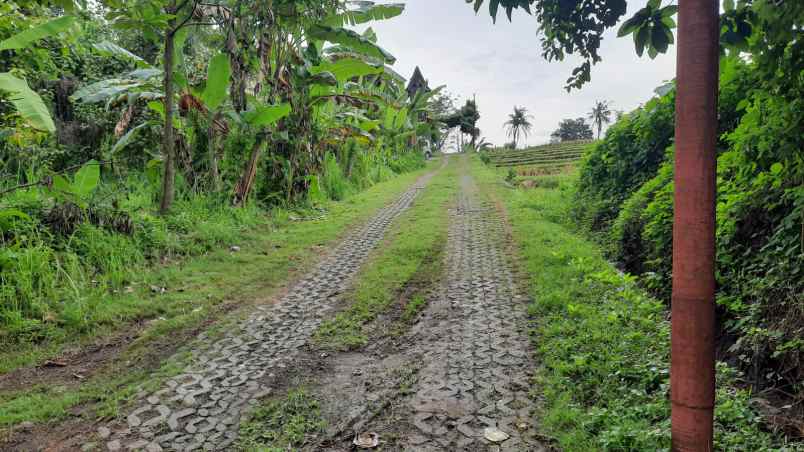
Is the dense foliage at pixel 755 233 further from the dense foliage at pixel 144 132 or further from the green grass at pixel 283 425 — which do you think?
the dense foliage at pixel 144 132

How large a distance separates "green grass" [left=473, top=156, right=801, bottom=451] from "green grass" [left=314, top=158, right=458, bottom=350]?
4.52 ft

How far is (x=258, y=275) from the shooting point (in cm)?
584

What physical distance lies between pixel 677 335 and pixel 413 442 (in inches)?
66.7

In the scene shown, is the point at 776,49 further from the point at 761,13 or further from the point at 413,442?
the point at 413,442

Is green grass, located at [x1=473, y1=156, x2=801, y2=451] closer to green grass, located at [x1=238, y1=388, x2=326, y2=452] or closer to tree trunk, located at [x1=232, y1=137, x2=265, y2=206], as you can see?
green grass, located at [x1=238, y1=388, x2=326, y2=452]

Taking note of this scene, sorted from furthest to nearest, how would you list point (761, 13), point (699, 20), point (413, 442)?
point (413, 442)
point (761, 13)
point (699, 20)

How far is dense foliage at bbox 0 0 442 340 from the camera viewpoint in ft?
15.4

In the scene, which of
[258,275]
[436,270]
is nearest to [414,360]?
[436,270]

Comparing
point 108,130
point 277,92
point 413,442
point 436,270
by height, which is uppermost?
point 277,92

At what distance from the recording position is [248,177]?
8.63 m

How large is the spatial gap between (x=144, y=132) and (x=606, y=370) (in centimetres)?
808

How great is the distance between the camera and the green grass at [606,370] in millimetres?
2545

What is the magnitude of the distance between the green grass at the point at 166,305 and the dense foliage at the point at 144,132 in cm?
24

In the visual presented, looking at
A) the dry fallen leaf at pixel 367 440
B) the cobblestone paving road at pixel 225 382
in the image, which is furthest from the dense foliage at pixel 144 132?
the dry fallen leaf at pixel 367 440
